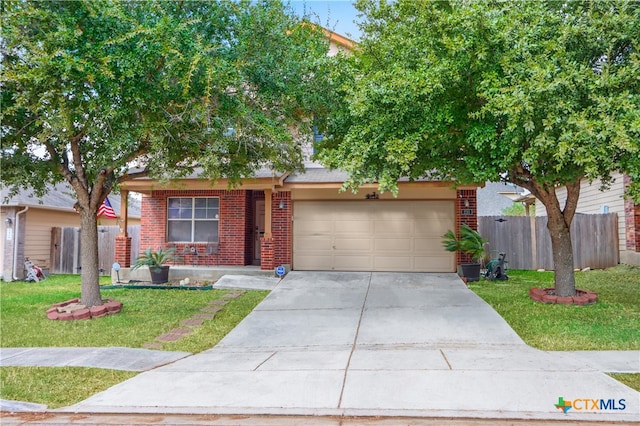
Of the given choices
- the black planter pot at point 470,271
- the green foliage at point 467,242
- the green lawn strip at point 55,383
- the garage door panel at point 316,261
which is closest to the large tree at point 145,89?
the green lawn strip at point 55,383

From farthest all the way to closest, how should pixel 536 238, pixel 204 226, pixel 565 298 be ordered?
pixel 536 238 → pixel 204 226 → pixel 565 298

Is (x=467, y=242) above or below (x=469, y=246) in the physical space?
above

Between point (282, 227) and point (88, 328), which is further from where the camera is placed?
point (282, 227)

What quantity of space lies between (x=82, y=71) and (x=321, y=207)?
7.92 meters

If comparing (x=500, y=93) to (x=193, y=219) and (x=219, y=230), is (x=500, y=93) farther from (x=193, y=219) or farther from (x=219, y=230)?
(x=193, y=219)

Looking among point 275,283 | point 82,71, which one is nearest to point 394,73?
point 82,71

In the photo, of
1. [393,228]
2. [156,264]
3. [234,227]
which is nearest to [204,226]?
[234,227]

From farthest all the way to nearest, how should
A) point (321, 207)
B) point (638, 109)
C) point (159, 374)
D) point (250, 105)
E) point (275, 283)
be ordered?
point (321, 207) → point (275, 283) → point (250, 105) → point (638, 109) → point (159, 374)

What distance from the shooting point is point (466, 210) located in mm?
12648

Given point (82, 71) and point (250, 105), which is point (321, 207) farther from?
point (82, 71)

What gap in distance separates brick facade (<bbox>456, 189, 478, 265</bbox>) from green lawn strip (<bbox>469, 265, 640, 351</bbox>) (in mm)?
1726

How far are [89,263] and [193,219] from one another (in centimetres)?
493

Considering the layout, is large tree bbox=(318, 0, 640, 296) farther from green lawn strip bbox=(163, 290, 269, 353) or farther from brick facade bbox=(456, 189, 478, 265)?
brick facade bbox=(456, 189, 478, 265)

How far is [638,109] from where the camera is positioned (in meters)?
6.25
